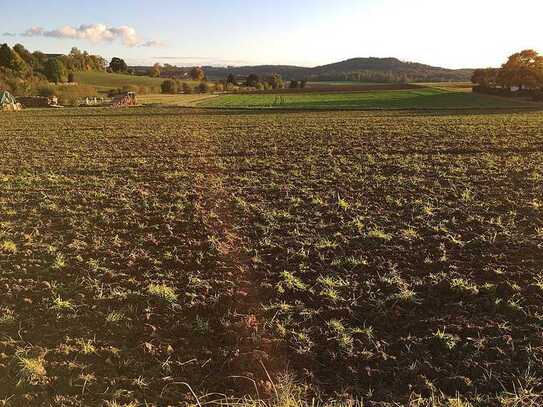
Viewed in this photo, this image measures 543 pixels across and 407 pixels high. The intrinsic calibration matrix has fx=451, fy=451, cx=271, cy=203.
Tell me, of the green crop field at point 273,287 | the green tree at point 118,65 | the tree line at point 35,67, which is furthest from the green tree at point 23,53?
the green crop field at point 273,287

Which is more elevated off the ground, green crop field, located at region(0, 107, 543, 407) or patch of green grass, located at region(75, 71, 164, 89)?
patch of green grass, located at region(75, 71, 164, 89)

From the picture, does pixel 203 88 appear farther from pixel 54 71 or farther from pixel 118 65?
pixel 118 65

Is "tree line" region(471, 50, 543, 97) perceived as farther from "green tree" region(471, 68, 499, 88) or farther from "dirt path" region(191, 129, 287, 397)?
"dirt path" region(191, 129, 287, 397)

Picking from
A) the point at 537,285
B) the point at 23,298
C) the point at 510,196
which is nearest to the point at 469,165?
the point at 510,196

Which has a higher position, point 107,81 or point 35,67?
point 35,67

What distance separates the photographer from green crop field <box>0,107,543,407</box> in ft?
14.5

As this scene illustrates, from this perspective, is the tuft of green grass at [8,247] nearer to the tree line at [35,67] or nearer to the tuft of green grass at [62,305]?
the tuft of green grass at [62,305]

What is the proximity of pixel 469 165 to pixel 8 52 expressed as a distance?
10073cm

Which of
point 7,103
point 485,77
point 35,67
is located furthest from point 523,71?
point 35,67

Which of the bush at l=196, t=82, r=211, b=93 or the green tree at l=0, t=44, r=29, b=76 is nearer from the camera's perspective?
the green tree at l=0, t=44, r=29, b=76

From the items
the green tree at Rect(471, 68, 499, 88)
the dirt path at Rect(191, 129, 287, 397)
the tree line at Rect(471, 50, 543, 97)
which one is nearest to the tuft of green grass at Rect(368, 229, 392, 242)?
the dirt path at Rect(191, 129, 287, 397)

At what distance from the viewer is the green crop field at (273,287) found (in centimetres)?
441

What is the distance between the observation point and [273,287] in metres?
6.28

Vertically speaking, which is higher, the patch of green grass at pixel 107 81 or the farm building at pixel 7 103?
the patch of green grass at pixel 107 81
